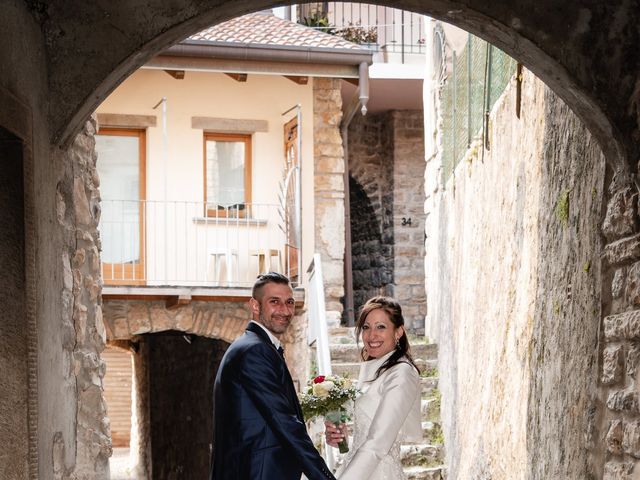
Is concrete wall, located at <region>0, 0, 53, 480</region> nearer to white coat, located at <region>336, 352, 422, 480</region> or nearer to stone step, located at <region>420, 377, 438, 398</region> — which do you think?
white coat, located at <region>336, 352, 422, 480</region>

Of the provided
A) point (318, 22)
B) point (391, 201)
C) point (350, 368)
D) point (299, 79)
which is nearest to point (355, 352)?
point (350, 368)

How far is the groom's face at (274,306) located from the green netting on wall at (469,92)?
119 inches

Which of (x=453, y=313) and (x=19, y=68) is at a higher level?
(x=19, y=68)

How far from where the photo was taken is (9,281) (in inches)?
159

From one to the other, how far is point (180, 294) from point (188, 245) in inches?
35.8

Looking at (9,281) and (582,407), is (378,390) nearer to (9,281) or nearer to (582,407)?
(582,407)

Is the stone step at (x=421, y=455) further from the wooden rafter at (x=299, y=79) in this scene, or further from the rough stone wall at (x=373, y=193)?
the rough stone wall at (x=373, y=193)

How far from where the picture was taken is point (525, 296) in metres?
6.48

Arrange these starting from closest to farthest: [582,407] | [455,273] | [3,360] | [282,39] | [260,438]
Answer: [3,360]
[260,438]
[582,407]
[455,273]
[282,39]

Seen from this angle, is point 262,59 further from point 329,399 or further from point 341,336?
point 329,399

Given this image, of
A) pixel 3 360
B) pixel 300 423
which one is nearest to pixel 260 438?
pixel 300 423

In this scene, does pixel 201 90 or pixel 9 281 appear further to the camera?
pixel 201 90

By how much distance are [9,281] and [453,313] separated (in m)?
6.74

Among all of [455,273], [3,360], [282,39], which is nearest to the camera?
[3,360]
